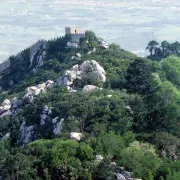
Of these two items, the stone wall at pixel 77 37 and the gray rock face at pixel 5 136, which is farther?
the stone wall at pixel 77 37

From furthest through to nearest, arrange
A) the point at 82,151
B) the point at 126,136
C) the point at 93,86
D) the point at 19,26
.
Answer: the point at 19,26 → the point at 93,86 → the point at 126,136 → the point at 82,151

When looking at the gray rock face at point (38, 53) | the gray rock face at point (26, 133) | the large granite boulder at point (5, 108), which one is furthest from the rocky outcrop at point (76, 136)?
the gray rock face at point (38, 53)

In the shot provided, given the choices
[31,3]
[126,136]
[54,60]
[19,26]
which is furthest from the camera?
[31,3]

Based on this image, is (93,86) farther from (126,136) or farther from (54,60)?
(54,60)

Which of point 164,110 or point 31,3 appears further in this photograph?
point 31,3

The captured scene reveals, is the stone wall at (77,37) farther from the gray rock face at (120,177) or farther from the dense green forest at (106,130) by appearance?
the gray rock face at (120,177)

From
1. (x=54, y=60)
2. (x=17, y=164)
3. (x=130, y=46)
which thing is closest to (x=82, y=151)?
(x=17, y=164)

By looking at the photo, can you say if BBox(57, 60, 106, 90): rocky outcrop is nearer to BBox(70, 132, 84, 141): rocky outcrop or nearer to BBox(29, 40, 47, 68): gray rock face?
BBox(70, 132, 84, 141): rocky outcrop
